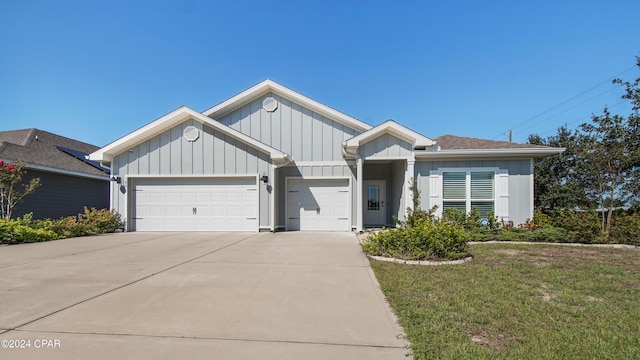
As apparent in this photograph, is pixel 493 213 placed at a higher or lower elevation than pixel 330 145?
lower

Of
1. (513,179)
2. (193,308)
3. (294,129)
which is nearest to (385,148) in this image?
(294,129)

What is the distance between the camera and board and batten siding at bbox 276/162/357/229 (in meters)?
11.5

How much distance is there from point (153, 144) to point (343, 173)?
7331 mm

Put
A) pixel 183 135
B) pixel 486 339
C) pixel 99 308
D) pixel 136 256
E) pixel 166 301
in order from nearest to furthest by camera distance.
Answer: pixel 486 339, pixel 99 308, pixel 166 301, pixel 136 256, pixel 183 135

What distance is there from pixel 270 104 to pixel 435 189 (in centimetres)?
722

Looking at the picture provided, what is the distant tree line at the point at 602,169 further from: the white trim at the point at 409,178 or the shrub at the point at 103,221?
the shrub at the point at 103,221

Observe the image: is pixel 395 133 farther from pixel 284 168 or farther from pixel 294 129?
pixel 284 168

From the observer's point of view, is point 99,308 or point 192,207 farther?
point 192,207

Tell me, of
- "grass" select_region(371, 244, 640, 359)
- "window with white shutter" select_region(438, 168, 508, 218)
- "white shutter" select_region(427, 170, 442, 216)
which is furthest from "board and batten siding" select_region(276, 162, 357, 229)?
"grass" select_region(371, 244, 640, 359)

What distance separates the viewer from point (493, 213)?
32.8ft

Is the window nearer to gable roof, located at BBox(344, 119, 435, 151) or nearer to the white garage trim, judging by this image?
gable roof, located at BBox(344, 119, 435, 151)

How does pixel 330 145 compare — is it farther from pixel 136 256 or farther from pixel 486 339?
pixel 486 339

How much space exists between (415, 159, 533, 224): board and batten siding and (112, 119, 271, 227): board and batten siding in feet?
18.6

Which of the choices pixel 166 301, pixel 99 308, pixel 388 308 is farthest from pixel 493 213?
pixel 99 308
